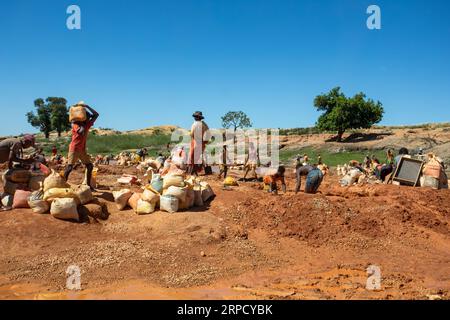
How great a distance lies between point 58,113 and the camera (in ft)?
164

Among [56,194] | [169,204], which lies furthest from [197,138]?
[56,194]

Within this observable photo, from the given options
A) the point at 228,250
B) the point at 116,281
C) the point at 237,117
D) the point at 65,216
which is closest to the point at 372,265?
the point at 228,250

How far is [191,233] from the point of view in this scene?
20.4 feet

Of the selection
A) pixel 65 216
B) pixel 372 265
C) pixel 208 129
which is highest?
pixel 208 129

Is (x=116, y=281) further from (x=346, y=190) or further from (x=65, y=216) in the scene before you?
(x=346, y=190)

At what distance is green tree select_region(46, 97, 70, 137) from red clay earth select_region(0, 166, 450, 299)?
152ft

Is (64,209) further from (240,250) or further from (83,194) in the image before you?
(240,250)

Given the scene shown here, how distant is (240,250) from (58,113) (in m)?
49.3

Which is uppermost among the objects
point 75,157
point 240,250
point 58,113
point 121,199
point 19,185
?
point 58,113

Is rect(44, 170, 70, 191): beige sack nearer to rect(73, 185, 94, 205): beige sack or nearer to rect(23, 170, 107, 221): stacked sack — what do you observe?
rect(23, 170, 107, 221): stacked sack

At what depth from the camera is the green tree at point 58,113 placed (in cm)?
4981

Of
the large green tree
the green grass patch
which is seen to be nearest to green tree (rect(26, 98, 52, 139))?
the large green tree

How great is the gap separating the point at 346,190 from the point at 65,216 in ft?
22.7

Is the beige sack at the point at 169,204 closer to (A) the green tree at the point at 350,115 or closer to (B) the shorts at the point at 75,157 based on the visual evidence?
(B) the shorts at the point at 75,157
